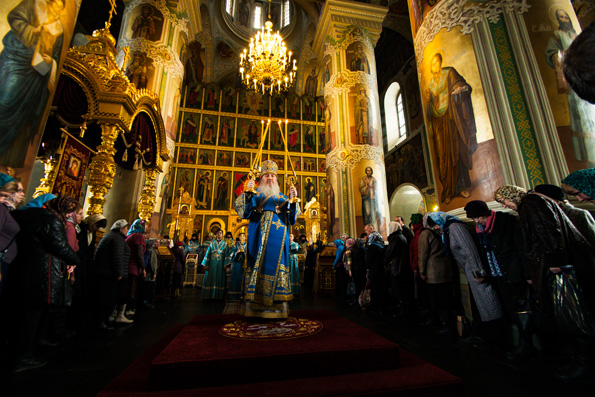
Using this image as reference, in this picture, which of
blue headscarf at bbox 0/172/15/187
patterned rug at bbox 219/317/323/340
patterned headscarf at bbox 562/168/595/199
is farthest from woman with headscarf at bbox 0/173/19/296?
patterned headscarf at bbox 562/168/595/199

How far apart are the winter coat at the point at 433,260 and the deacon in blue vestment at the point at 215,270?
14.1ft

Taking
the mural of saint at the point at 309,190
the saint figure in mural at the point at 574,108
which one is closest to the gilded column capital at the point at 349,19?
the saint figure in mural at the point at 574,108

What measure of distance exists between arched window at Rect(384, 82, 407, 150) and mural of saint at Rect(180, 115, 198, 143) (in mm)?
12296

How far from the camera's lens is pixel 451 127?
3615 mm

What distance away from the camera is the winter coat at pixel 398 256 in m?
3.81

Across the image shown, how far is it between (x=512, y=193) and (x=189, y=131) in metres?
17.8

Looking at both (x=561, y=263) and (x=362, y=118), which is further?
(x=362, y=118)

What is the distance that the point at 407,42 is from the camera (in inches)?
571

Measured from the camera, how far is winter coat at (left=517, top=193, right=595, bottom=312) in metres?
1.75

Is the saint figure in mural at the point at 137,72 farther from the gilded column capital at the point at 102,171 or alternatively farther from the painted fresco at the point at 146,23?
the gilded column capital at the point at 102,171

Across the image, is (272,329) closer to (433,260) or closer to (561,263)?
(433,260)

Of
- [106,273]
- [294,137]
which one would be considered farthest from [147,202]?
[294,137]

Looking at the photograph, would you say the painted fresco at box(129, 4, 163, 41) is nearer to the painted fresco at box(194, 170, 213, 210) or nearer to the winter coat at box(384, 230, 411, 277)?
the painted fresco at box(194, 170, 213, 210)

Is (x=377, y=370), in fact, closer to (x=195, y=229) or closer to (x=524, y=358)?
(x=524, y=358)
